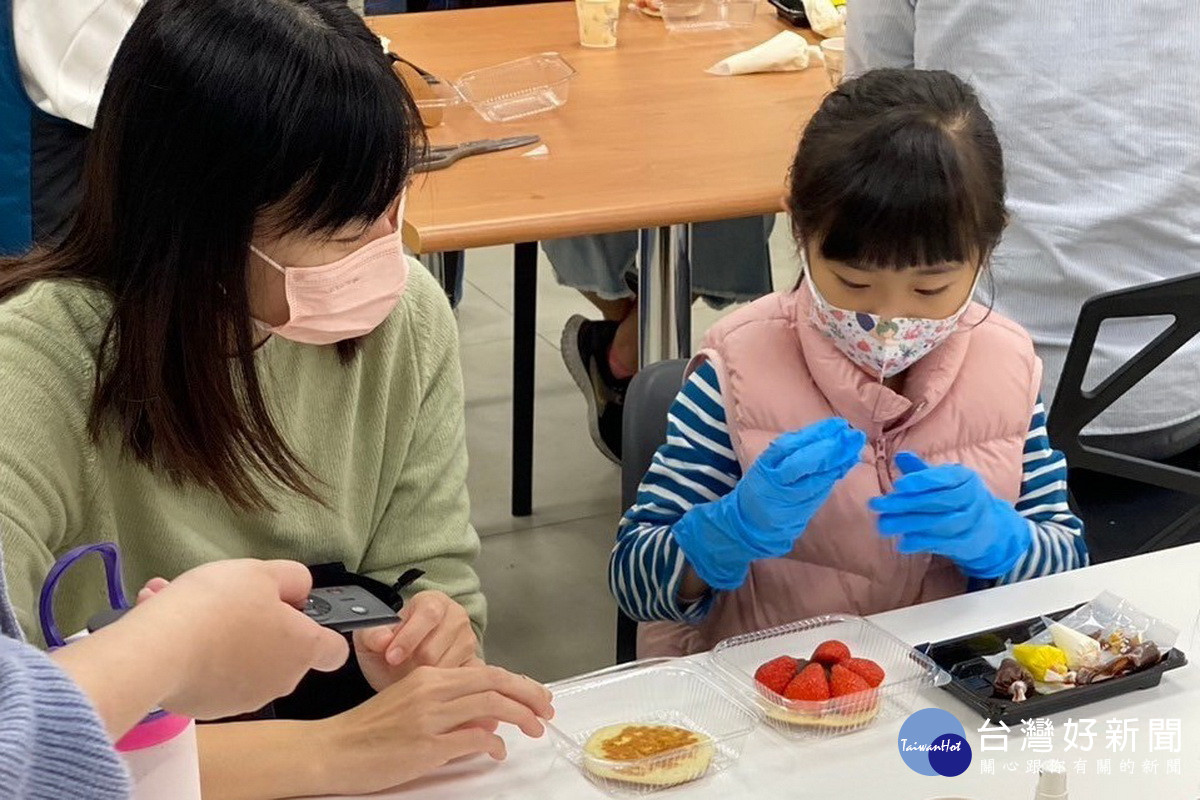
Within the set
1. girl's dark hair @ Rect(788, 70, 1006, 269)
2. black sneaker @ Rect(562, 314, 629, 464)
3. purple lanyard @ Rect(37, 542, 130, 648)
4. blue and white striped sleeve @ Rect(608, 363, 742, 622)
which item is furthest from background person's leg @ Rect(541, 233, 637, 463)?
purple lanyard @ Rect(37, 542, 130, 648)

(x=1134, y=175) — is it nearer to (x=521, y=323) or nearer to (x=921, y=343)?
(x=921, y=343)

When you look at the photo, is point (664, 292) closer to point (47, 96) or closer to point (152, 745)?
point (47, 96)

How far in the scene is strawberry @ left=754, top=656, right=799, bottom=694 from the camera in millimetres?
1272

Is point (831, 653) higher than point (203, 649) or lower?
lower

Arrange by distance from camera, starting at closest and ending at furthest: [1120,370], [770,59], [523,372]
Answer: [1120,370]
[770,59]
[523,372]

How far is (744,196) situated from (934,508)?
91cm

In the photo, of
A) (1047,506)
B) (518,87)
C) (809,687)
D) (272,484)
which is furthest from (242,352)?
(518,87)

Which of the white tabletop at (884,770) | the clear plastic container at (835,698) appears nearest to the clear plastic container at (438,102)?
the clear plastic container at (835,698)

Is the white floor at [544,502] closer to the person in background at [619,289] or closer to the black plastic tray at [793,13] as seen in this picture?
the person in background at [619,289]

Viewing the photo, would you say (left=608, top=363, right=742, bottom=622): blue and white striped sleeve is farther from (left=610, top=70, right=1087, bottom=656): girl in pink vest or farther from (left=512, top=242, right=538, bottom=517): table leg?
(left=512, top=242, right=538, bottom=517): table leg

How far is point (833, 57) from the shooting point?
9.30 ft

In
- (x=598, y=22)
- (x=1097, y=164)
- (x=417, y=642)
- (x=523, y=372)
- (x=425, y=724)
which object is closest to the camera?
(x=425, y=724)

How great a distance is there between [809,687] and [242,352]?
1.83ft

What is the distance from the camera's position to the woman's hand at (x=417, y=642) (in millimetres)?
1387
